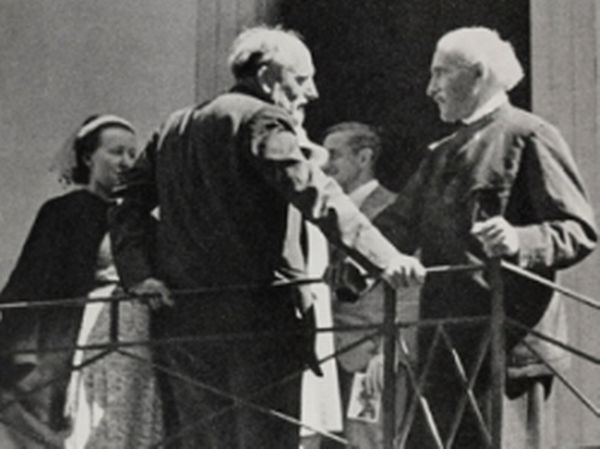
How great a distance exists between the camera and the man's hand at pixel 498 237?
5.29m

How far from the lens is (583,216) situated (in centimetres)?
550

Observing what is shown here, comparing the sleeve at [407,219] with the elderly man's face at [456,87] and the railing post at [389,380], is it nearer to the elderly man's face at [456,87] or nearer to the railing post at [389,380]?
the elderly man's face at [456,87]

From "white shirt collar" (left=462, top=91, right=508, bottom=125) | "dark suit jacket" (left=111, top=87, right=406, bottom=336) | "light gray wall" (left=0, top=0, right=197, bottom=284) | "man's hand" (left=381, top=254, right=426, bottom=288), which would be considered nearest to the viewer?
"man's hand" (left=381, top=254, right=426, bottom=288)

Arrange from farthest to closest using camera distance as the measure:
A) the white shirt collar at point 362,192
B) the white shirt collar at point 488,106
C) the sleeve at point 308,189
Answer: the white shirt collar at point 362,192 < the white shirt collar at point 488,106 < the sleeve at point 308,189

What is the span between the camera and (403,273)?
16.7 feet

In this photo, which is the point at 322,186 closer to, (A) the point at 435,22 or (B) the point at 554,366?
(B) the point at 554,366

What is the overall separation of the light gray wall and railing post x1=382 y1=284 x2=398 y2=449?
9.49 feet

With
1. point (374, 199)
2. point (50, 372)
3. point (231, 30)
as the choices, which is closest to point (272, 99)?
point (374, 199)

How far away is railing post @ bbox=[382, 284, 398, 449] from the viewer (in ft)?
17.1

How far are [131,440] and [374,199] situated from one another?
4.13 feet

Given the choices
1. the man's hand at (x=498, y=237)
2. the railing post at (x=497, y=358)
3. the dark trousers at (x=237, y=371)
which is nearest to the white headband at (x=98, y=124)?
the dark trousers at (x=237, y=371)

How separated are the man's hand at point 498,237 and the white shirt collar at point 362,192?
4.60 feet

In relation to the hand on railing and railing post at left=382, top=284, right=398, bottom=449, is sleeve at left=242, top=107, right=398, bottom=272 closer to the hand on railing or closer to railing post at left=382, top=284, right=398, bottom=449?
railing post at left=382, top=284, right=398, bottom=449

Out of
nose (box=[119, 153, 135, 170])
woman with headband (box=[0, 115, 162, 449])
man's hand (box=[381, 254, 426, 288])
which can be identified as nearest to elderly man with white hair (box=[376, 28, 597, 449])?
man's hand (box=[381, 254, 426, 288])
